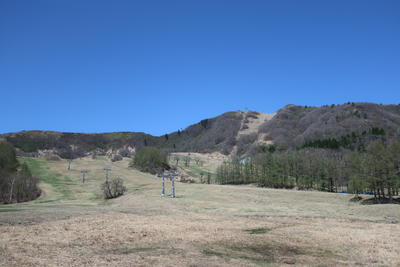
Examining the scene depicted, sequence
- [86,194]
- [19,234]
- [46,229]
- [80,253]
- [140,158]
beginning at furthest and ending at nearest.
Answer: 1. [140,158]
2. [86,194]
3. [46,229]
4. [19,234]
5. [80,253]

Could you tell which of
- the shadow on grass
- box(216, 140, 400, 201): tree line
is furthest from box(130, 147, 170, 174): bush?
the shadow on grass

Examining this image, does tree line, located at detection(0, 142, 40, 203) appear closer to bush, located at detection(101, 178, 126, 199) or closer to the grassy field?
bush, located at detection(101, 178, 126, 199)

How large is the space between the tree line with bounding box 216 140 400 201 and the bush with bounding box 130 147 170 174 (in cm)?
3162

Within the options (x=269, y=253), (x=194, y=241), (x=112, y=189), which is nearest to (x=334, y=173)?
(x=112, y=189)

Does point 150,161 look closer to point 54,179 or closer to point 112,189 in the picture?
point 54,179

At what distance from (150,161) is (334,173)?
84864 millimetres

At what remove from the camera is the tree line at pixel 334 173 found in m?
73.4

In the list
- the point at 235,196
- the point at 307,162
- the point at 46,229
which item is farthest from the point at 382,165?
the point at 46,229

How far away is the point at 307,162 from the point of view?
118125mm

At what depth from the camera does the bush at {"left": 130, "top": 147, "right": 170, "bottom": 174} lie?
158 meters

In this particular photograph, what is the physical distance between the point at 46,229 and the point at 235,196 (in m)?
47.1

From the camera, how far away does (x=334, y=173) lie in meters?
106

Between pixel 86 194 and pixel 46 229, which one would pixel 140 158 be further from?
pixel 46 229

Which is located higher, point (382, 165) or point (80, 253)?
point (382, 165)
